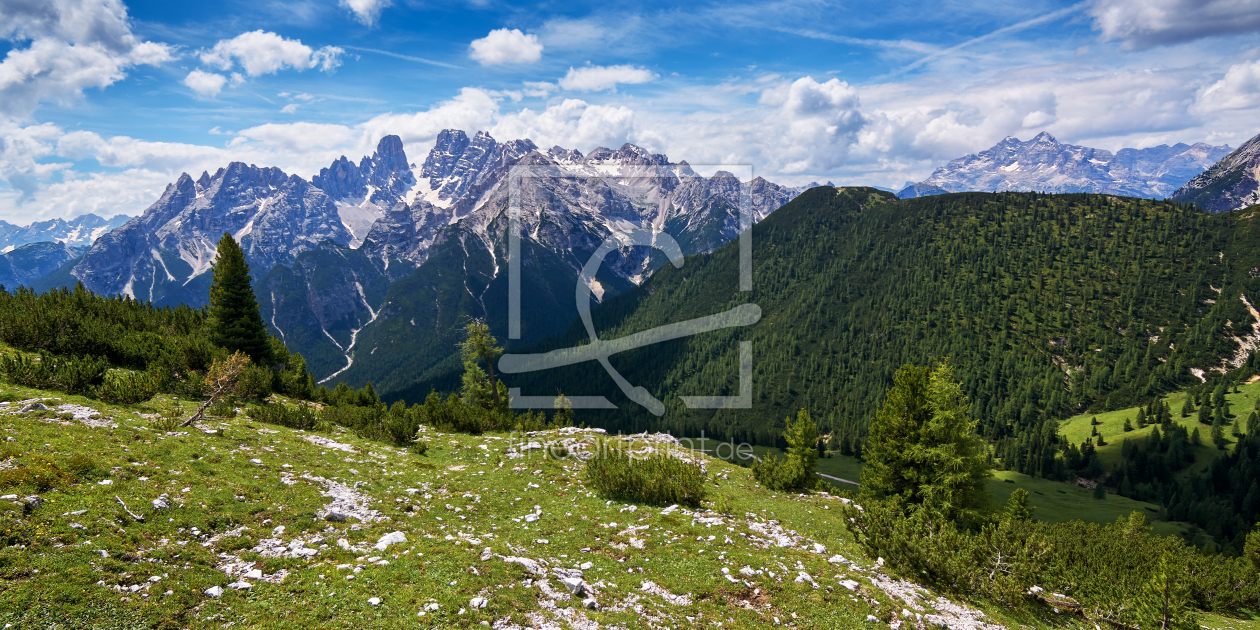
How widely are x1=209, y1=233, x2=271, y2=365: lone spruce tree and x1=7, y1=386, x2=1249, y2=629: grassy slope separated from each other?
2231 centimetres

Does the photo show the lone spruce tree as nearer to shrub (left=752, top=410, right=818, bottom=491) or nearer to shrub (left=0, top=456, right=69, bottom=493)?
shrub (left=0, top=456, right=69, bottom=493)

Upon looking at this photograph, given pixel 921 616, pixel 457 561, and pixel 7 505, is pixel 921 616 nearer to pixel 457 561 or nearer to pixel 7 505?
pixel 457 561

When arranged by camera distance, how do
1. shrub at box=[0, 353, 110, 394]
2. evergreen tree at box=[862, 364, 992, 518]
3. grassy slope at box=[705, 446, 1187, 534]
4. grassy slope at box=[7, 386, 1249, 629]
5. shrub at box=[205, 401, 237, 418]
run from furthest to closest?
1. grassy slope at box=[705, 446, 1187, 534]
2. evergreen tree at box=[862, 364, 992, 518]
3. shrub at box=[205, 401, 237, 418]
4. shrub at box=[0, 353, 110, 394]
5. grassy slope at box=[7, 386, 1249, 629]

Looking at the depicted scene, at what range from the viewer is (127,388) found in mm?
24922

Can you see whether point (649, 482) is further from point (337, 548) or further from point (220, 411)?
point (220, 411)

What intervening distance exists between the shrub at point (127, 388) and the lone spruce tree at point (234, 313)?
17042 mm

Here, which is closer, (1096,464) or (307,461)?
(307,461)

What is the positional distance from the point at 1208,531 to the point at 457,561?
18539 centimetres

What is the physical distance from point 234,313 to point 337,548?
40980 mm

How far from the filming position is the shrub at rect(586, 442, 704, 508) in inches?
1040

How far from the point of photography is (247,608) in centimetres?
1129

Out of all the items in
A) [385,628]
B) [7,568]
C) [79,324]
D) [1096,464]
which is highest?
[79,324]

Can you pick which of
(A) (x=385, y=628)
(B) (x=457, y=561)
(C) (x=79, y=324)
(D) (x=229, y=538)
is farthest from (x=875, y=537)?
(C) (x=79, y=324)

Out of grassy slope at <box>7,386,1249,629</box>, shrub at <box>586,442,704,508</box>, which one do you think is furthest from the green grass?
shrub at <box>586,442,704,508</box>
